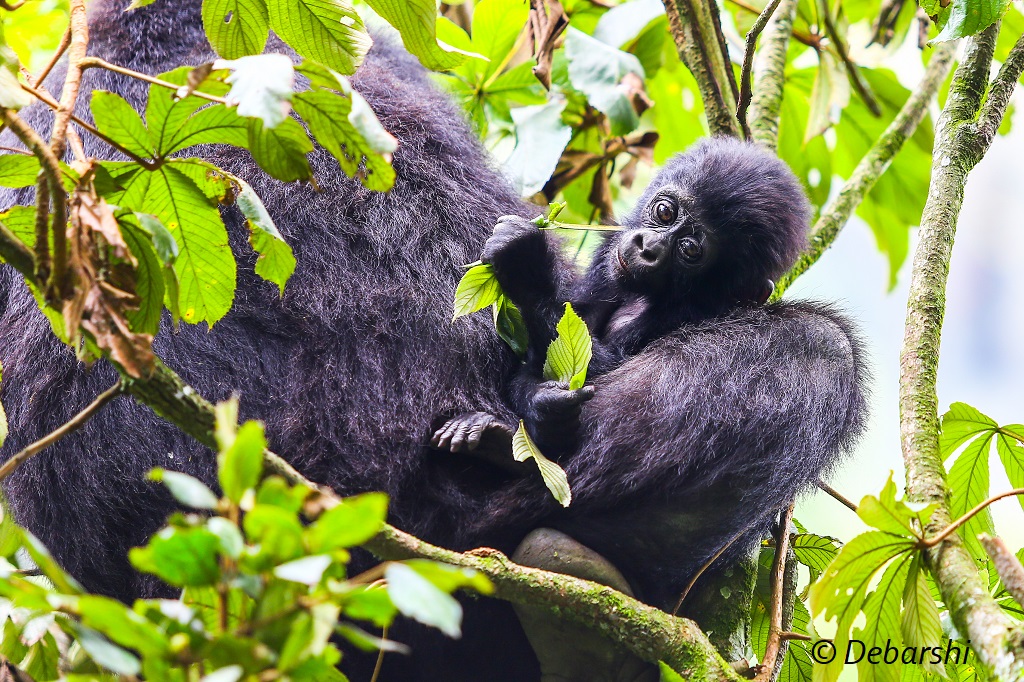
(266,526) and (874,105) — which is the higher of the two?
(874,105)

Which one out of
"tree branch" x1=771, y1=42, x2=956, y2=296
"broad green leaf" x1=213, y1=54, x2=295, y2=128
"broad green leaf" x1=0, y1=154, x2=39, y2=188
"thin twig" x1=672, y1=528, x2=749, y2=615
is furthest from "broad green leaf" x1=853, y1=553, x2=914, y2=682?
"broad green leaf" x1=0, y1=154, x2=39, y2=188

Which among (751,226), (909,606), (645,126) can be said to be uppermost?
(645,126)

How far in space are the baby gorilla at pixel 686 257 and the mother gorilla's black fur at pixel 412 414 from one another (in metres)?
0.15

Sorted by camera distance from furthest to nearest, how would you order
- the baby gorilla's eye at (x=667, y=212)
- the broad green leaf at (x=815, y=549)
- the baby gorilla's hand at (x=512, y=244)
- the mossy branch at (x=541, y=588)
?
the baby gorilla's eye at (x=667, y=212)
the broad green leaf at (x=815, y=549)
the baby gorilla's hand at (x=512, y=244)
the mossy branch at (x=541, y=588)

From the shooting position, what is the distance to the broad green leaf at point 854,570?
4.61 feet

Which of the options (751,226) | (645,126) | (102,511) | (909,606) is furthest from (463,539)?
(645,126)

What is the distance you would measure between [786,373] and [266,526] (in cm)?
132

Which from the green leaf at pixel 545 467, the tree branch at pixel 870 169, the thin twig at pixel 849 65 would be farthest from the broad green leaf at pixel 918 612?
the thin twig at pixel 849 65

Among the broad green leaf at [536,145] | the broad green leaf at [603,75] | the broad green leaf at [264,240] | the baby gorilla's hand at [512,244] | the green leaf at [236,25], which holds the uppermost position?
the broad green leaf at [603,75]

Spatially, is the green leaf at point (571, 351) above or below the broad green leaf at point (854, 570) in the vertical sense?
above

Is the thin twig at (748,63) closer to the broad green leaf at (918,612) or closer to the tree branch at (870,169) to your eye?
the tree branch at (870,169)

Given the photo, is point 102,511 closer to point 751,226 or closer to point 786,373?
point 786,373

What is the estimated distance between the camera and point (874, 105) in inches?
127

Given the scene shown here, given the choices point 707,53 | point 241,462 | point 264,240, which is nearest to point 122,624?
point 241,462
